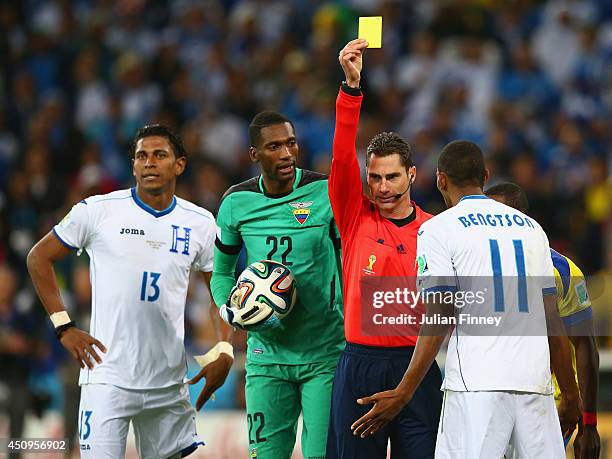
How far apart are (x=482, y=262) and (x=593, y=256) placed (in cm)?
611

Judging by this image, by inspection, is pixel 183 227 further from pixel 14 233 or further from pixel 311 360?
pixel 14 233

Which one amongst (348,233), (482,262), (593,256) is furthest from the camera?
(593,256)

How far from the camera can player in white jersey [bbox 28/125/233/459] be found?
6844 mm

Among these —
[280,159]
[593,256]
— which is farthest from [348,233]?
[593,256]

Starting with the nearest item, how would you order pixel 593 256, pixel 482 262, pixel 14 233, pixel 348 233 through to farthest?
pixel 482 262
pixel 348 233
pixel 593 256
pixel 14 233

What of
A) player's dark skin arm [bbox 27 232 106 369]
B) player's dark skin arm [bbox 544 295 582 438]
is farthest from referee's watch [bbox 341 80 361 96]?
player's dark skin arm [bbox 27 232 106 369]

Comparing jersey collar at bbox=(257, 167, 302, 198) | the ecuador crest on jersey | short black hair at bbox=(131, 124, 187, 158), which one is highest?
short black hair at bbox=(131, 124, 187, 158)

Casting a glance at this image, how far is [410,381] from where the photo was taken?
5.77 metres

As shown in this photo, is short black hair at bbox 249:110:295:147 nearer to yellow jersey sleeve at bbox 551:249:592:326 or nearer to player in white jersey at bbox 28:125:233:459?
player in white jersey at bbox 28:125:233:459

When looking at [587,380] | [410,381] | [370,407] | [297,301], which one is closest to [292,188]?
[297,301]

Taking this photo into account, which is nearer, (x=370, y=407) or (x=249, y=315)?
(x=370, y=407)

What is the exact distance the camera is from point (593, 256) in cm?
1145

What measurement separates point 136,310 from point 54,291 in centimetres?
52

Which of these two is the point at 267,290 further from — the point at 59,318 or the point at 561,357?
the point at 561,357
